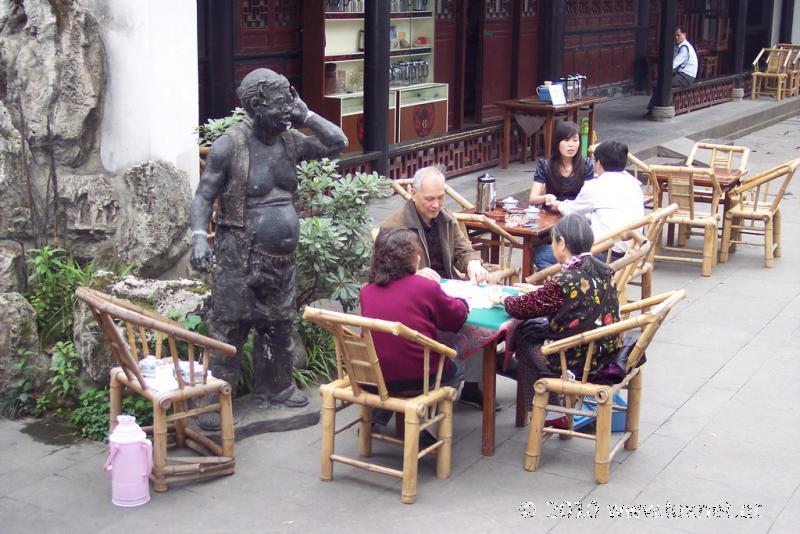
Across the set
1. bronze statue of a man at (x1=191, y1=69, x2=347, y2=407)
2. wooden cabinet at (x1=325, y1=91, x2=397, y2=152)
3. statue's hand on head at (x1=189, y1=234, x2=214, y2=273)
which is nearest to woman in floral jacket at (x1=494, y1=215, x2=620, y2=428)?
bronze statue of a man at (x1=191, y1=69, x2=347, y2=407)

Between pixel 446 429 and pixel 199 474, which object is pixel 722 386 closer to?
pixel 446 429

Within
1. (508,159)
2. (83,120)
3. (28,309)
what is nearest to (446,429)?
(28,309)

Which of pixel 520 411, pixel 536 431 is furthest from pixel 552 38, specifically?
pixel 536 431

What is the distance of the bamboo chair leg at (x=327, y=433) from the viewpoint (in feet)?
17.1

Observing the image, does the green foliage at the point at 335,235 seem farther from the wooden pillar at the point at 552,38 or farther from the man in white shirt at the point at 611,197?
the wooden pillar at the point at 552,38

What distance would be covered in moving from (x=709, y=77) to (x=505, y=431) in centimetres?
1725

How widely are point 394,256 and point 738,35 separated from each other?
16919 mm

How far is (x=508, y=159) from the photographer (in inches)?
523

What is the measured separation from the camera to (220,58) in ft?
33.2

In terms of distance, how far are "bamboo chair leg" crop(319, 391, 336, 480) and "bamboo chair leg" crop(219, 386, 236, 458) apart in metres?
0.44

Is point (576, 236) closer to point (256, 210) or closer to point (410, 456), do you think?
point (410, 456)

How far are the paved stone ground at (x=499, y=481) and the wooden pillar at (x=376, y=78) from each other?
4.73 metres

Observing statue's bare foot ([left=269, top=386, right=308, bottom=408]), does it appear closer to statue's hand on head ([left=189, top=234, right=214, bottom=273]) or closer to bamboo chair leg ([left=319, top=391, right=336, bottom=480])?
bamboo chair leg ([left=319, top=391, right=336, bottom=480])

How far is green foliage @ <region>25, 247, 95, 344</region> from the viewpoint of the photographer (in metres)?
6.44
